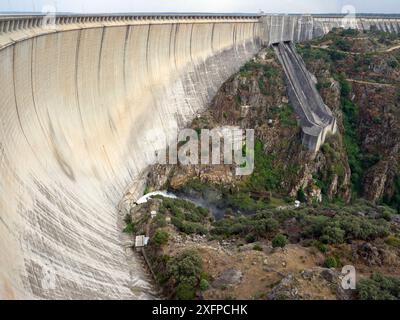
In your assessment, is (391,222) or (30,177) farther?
(391,222)

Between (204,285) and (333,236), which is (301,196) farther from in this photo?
(204,285)

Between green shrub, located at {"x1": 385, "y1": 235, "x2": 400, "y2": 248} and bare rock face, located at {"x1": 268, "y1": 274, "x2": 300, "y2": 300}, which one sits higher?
green shrub, located at {"x1": 385, "y1": 235, "x2": 400, "y2": 248}

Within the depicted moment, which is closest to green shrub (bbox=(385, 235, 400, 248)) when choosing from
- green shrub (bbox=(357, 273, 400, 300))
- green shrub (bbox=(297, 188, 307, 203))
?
green shrub (bbox=(357, 273, 400, 300))

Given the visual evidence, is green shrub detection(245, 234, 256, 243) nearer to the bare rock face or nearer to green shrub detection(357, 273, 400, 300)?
the bare rock face

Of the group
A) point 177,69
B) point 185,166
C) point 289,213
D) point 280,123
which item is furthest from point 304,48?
point 289,213

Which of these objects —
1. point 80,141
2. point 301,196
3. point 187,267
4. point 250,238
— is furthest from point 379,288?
point 301,196

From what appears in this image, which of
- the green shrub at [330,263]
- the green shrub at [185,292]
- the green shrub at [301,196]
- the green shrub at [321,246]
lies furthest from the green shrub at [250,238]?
the green shrub at [301,196]

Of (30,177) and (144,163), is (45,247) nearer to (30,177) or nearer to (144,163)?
(30,177)
